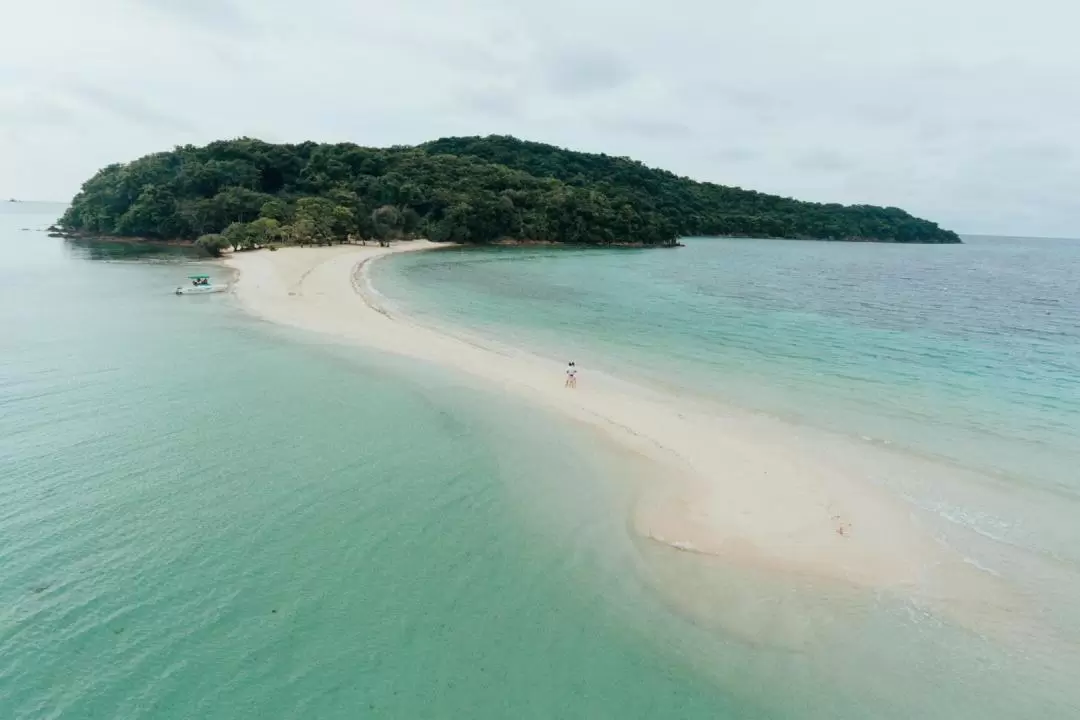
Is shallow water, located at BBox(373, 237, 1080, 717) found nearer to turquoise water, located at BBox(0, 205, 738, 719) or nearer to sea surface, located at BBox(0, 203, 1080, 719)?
sea surface, located at BBox(0, 203, 1080, 719)

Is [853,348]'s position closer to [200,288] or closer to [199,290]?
[199,290]

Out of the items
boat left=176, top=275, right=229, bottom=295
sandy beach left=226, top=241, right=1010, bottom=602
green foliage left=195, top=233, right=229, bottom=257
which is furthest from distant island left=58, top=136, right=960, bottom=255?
sandy beach left=226, top=241, right=1010, bottom=602

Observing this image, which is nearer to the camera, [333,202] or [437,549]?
[437,549]

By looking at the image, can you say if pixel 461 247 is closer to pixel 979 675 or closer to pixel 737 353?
pixel 737 353

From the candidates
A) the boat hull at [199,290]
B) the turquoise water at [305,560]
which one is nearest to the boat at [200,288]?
the boat hull at [199,290]

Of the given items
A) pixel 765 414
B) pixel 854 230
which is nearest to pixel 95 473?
pixel 765 414

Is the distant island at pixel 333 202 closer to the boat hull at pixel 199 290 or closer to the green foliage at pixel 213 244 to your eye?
the green foliage at pixel 213 244

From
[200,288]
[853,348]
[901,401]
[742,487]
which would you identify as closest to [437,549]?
[742,487]
